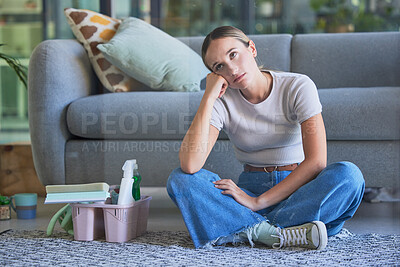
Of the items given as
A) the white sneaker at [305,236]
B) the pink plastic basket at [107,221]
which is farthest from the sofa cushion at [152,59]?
the white sneaker at [305,236]

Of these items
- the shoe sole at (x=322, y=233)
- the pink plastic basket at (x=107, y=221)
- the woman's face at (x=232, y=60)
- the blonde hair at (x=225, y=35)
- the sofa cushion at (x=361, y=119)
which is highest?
the blonde hair at (x=225, y=35)

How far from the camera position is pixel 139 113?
193 cm

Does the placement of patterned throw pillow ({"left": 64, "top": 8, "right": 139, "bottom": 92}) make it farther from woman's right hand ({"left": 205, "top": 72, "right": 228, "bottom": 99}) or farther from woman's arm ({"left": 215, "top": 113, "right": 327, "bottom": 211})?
woman's arm ({"left": 215, "top": 113, "right": 327, "bottom": 211})

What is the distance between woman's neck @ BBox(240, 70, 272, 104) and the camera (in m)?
1.52

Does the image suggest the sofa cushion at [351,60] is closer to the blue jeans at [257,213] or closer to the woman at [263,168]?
the woman at [263,168]

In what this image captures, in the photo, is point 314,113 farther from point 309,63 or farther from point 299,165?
point 309,63

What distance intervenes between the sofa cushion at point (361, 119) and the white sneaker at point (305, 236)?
0.52m

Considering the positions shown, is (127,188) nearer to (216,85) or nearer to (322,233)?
(216,85)

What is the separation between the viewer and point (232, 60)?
4.75 ft

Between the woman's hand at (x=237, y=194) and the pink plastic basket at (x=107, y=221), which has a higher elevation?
the woman's hand at (x=237, y=194)

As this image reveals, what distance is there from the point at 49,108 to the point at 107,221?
0.61 m

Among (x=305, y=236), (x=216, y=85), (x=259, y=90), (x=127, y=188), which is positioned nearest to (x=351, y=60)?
(x=259, y=90)

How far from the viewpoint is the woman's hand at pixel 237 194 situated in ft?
4.73

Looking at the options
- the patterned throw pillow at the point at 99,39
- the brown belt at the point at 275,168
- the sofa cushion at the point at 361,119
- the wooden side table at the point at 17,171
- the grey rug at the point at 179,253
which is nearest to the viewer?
the grey rug at the point at 179,253
